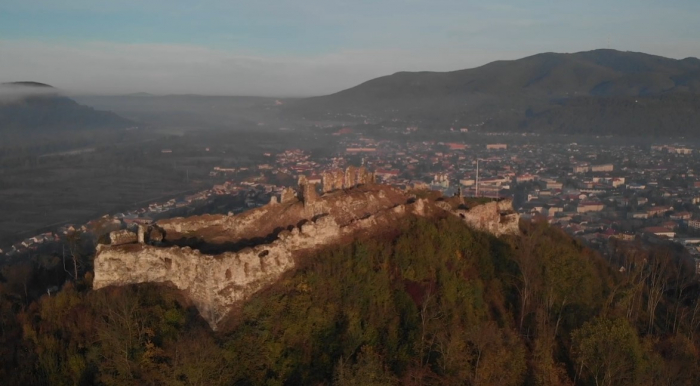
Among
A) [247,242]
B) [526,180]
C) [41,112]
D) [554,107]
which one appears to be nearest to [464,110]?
[554,107]

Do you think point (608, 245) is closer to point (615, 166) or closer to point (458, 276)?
point (458, 276)

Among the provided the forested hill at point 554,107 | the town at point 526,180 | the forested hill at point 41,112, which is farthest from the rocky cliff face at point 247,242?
the forested hill at point 554,107

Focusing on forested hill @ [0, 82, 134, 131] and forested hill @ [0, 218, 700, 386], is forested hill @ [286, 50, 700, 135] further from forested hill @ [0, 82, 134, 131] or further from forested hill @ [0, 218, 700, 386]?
forested hill @ [0, 218, 700, 386]

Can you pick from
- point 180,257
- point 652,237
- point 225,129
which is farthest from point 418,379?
point 225,129

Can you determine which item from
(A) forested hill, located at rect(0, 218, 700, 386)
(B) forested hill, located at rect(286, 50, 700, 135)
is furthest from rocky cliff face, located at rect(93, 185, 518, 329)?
(B) forested hill, located at rect(286, 50, 700, 135)

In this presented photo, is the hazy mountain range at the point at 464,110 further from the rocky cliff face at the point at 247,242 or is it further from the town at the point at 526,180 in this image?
the rocky cliff face at the point at 247,242

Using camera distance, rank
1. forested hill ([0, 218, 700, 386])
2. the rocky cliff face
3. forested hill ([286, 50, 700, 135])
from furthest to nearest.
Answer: forested hill ([286, 50, 700, 135]), the rocky cliff face, forested hill ([0, 218, 700, 386])

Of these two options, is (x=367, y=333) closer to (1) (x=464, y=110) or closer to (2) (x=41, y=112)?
(2) (x=41, y=112)
